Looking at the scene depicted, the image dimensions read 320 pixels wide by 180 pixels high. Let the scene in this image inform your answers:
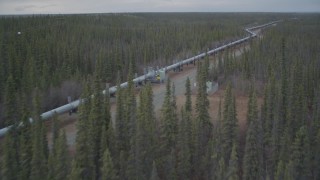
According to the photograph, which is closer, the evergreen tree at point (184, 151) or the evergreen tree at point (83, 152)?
the evergreen tree at point (83, 152)

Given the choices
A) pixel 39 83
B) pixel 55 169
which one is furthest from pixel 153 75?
pixel 55 169

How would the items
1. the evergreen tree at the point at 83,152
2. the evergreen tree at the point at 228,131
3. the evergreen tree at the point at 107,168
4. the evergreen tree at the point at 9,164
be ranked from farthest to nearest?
the evergreen tree at the point at 228,131
the evergreen tree at the point at 83,152
the evergreen tree at the point at 9,164
the evergreen tree at the point at 107,168

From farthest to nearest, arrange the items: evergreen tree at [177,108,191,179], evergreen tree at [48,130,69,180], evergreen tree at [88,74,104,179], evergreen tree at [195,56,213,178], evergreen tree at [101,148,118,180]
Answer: evergreen tree at [195,56,213,178]
evergreen tree at [177,108,191,179]
evergreen tree at [88,74,104,179]
evergreen tree at [48,130,69,180]
evergreen tree at [101,148,118,180]

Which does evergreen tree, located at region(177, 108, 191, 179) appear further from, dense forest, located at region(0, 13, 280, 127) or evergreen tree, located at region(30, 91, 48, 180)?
dense forest, located at region(0, 13, 280, 127)

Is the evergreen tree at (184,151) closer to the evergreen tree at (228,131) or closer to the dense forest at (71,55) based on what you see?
the evergreen tree at (228,131)

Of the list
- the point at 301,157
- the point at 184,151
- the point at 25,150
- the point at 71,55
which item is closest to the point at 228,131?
the point at 184,151

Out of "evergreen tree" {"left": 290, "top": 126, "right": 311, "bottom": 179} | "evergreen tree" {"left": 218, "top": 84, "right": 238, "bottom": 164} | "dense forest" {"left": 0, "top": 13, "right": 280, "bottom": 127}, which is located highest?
"dense forest" {"left": 0, "top": 13, "right": 280, "bottom": 127}

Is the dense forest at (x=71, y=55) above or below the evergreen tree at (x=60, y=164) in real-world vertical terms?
above

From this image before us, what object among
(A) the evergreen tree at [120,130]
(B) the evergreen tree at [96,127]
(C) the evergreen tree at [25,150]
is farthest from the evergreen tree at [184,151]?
(C) the evergreen tree at [25,150]

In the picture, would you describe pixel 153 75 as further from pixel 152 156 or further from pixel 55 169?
pixel 55 169

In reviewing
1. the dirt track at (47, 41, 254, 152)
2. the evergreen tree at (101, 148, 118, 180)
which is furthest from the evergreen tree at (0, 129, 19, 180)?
the dirt track at (47, 41, 254, 152)

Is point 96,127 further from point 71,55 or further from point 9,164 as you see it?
point 71,55
